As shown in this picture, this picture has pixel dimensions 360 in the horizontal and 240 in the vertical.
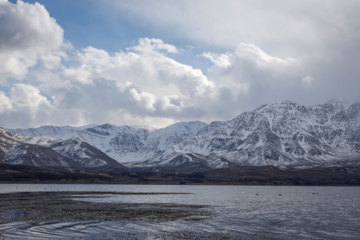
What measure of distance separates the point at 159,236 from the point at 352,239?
3206 cm

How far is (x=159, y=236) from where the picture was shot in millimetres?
60719

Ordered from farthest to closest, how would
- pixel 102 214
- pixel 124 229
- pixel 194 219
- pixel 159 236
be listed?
pixel 102 214
pixel 194 219
pixel 124 229
pixel 159 236

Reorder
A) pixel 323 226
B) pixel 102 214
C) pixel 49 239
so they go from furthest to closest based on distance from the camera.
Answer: pixel 102 214 < pixel 323 226 < pixel 49 239

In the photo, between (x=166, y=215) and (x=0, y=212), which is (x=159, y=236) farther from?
(x=0, y=212)

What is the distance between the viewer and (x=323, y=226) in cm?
7544

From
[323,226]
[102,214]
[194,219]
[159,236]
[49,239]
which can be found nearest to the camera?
[49,239]

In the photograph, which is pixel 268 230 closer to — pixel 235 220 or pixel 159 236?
pixel 235 220

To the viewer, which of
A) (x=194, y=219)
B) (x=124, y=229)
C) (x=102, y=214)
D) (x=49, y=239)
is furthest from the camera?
(x=102, y=214)

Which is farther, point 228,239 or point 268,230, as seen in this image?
point 268,230

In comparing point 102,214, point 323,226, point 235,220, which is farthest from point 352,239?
point 102,214

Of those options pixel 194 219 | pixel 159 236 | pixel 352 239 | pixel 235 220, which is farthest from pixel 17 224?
pixel 352 239

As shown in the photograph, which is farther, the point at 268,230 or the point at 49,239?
the point at 268,230

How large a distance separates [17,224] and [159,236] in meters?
29.1

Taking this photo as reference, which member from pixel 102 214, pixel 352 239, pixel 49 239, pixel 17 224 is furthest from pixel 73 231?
pixel 352 239
